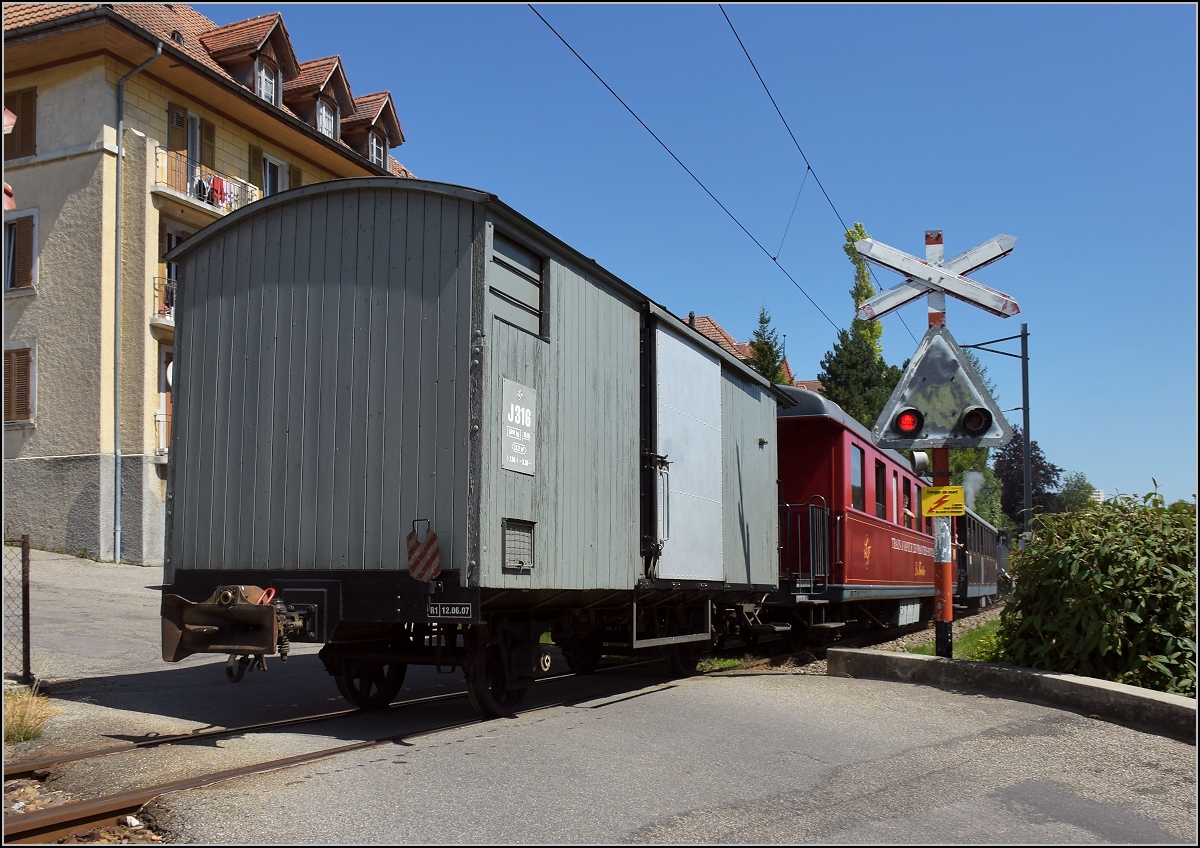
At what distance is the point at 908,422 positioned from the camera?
9.45 meters

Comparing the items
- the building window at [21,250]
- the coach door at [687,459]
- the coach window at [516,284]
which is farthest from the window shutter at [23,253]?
the coach window at [516,284]

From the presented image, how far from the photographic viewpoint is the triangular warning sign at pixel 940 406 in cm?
910

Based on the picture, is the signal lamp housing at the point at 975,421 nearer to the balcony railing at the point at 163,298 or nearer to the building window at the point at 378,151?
the balcony railing at the point at 163,298

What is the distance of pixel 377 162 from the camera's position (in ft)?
97.5

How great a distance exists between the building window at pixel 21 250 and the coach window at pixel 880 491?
17.4 meters

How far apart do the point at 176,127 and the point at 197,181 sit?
122 centimetres

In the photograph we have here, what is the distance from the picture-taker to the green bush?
8336mm

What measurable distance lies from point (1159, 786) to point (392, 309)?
18.3 feet

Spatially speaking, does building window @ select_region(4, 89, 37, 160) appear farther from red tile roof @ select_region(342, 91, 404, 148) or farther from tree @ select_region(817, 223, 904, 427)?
tree @ select_region(817, 223, 904, 427)

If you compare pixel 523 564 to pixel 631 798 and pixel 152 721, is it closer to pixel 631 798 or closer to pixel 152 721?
pixel 631 798

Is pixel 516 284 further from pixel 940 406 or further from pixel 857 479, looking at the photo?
pixel 857 479

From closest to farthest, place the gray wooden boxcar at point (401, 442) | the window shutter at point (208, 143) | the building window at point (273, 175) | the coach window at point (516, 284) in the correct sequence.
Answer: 1. the gray wooden boxcar at point (401, 442)
2. the coach window at point (516, 284)
3. the window shutter at point (208, 143)
4. the building window at point (273, 175)

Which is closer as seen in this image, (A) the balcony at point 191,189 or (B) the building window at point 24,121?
(B) the building window at point 24,121

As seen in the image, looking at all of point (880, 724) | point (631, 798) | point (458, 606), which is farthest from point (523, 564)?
point (880, 724)
